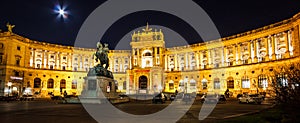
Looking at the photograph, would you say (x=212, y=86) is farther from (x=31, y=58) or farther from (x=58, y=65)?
(x=31, y=58)

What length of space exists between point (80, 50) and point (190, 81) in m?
39.8

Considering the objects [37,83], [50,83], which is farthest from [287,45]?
[37,83]

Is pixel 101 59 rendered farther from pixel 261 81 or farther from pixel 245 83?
pixel 245 83

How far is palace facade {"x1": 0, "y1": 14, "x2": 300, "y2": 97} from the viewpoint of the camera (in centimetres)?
5634

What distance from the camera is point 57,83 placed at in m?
74.4

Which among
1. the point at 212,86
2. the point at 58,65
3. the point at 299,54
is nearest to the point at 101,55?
the point at 299,54

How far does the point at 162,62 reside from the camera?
81250 mm

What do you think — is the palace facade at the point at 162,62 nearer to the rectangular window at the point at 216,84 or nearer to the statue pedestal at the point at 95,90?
the rectangular window at the point at 216,84

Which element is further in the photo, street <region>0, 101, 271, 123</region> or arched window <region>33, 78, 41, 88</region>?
arched window <region>33, 78, 41, 88</region>

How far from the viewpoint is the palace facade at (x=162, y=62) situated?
185 feet

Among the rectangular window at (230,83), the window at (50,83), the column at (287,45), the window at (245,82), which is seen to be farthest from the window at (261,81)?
the window at (50,83)

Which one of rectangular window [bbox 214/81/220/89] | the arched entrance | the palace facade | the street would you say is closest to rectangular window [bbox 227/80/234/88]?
the palace facade

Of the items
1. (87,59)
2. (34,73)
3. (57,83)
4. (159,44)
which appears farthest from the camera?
(87,59)

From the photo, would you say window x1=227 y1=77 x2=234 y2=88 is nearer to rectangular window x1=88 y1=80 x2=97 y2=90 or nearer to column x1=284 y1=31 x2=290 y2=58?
column x1=284 y1=31 x2=290 y2=58
